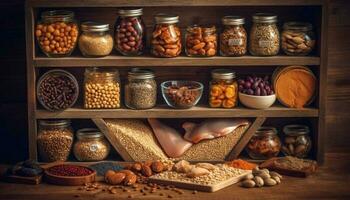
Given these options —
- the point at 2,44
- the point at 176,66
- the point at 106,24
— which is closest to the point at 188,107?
the point at 176,66

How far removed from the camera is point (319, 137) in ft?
12.5

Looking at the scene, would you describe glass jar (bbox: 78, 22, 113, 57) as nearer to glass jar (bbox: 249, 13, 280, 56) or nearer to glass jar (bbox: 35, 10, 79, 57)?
glass jar (bbox: 35, 10, 79, 57)

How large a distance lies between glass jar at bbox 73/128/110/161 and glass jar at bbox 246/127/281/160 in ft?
2.01

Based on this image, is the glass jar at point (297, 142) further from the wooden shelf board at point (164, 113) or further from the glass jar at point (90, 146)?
the glass jar at point (90, 146)

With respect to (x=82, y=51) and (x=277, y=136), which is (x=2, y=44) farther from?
(x=277, y=136)

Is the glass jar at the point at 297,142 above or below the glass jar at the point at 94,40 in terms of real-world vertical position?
below

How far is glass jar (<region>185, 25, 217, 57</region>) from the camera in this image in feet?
12.2

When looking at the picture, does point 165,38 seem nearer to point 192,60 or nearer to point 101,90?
point 192,60

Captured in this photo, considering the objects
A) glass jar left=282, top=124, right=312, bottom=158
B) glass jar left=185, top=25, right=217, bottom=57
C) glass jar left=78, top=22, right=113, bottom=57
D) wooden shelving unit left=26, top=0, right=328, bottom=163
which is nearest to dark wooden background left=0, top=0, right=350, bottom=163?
wooden shelving unit left=26, top=0, right=328, bottom=163

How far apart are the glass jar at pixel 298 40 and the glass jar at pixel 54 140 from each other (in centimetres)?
97

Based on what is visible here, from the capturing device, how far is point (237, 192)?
343cm

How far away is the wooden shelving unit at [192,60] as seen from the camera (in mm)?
3684

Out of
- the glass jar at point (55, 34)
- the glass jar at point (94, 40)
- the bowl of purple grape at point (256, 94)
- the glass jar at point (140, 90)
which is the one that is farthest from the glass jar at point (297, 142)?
the glass jar at point (55, 34)

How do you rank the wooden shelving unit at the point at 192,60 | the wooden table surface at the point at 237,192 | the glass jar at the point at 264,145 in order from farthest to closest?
1. the glass jar at the point at 264,145
2. the wooden shelving unit at the point at 192,60
3. the wooden table surface at the point at 237,192
